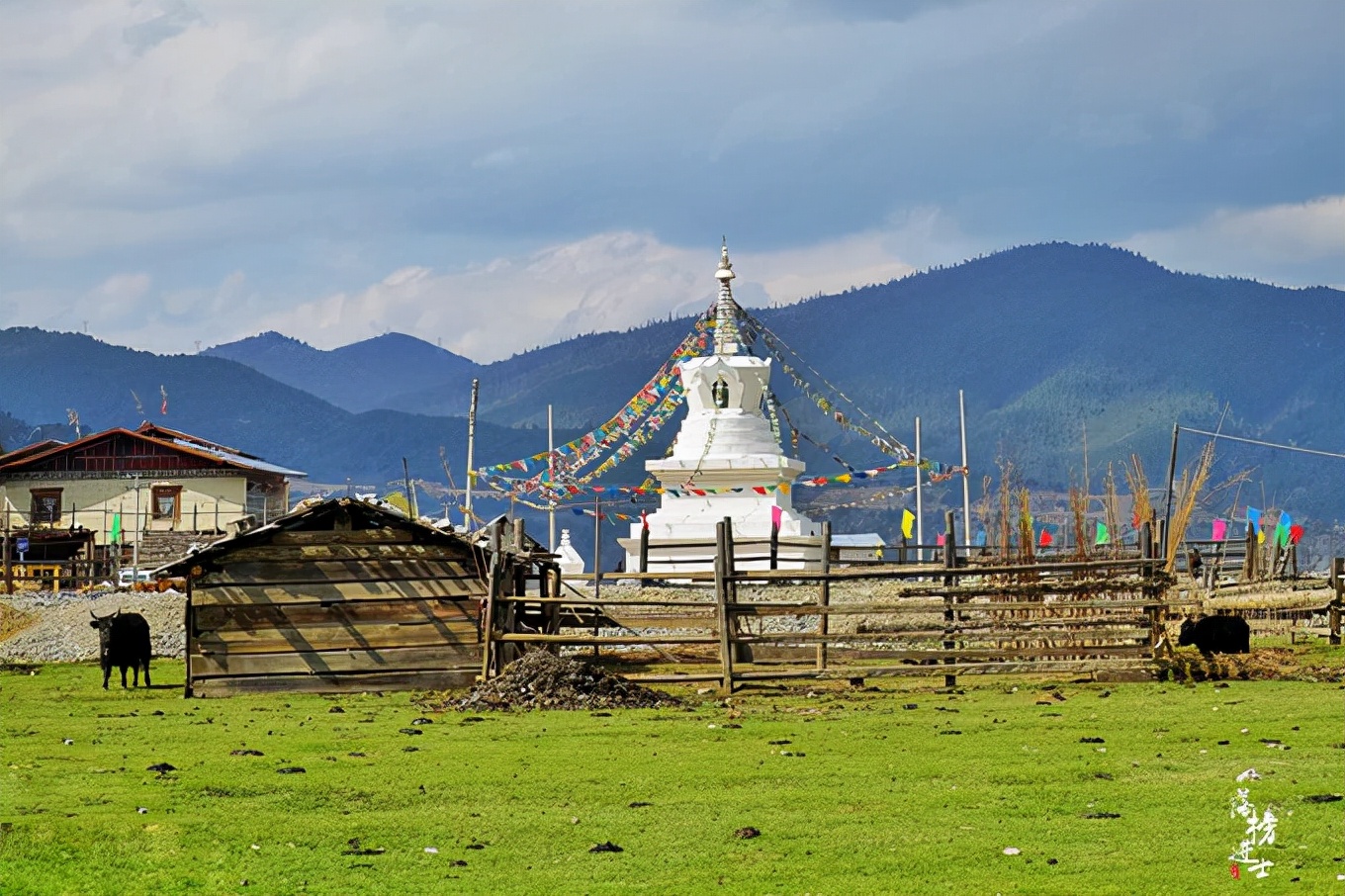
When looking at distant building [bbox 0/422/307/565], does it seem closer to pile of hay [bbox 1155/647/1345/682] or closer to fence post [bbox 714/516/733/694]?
fence post [bbox 714/516/733/694]

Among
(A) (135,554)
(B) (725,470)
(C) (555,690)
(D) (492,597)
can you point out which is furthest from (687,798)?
(A) (135,554)

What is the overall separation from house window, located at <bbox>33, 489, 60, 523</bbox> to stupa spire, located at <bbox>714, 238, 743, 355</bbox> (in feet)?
84.2

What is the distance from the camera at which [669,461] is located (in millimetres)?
47406

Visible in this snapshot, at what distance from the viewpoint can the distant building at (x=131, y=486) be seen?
63.8 metres

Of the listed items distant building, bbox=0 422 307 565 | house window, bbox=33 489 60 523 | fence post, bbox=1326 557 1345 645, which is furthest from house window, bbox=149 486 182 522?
fence post, bbox=1326 557 1345 645

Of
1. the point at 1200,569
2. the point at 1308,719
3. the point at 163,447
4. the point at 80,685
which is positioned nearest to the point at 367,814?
the point at 1308,719

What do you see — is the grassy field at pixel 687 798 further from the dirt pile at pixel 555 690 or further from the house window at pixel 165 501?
the house window at pixel 165 501

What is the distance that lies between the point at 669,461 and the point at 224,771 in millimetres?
32978

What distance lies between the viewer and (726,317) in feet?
174

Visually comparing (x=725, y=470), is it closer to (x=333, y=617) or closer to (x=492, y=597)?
(x=333, y=617)

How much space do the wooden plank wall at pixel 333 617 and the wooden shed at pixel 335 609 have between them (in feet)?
0.04

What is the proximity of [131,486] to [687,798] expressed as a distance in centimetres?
5471

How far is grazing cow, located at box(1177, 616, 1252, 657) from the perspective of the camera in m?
24.7

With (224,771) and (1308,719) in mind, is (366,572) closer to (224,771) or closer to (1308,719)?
(224,771)
